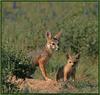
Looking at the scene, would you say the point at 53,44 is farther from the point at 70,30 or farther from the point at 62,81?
the point at 70,30

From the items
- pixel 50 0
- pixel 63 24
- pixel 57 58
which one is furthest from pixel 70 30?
pixel 50 0

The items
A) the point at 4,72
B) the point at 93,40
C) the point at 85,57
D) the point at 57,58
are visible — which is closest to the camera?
the point at 4,72

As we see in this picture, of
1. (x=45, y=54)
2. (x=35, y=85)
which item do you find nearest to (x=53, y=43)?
(x=45, y=54)

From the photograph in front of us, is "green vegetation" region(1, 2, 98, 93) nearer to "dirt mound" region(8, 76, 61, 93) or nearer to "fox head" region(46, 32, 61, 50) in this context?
"dirt mound" region(8, 76, 61, 93)

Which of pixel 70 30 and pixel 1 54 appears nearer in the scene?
pixel 1 54

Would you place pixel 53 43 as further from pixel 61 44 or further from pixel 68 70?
pixel 61 44

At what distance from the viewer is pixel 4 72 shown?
1067 cm

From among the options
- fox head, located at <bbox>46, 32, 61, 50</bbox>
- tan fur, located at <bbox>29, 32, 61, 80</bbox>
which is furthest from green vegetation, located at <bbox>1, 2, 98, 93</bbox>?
fox head, located at <bbox>46, 32, 61, 50</bbox>

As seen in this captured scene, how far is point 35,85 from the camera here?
11.3m

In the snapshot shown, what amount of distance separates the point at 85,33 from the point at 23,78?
6507mm

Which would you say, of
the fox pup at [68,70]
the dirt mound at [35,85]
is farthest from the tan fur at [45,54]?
the fox pup at [68,70]

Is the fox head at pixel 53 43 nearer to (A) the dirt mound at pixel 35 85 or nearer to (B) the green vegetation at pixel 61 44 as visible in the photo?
(B) the green vegetation at pixel 61 44

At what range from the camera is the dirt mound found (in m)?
10.9

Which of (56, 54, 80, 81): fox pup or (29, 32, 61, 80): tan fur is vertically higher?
(29, 32, 61, 80): tan fur
